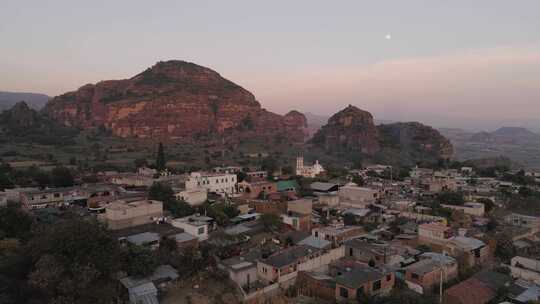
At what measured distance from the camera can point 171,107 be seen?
280ft

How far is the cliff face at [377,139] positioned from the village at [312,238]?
45808mm

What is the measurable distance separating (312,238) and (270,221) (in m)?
3.93

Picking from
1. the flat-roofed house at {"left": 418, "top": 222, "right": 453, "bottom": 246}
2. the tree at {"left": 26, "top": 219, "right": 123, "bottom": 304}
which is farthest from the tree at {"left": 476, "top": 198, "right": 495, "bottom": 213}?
the tree at {"left": 26, "top": 219, "right": 123, "bottom": 304}

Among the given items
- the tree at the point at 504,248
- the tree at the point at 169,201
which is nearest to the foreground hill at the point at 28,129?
the tree at the point at 169,201

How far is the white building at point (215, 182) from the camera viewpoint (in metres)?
30.5

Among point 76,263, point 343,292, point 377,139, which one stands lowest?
point 343,292

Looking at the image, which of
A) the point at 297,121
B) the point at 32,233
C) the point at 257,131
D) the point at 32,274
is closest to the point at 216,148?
the point at 257,131

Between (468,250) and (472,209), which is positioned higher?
(472,209)

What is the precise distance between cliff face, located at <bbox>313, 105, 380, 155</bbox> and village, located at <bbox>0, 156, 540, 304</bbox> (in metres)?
47.5

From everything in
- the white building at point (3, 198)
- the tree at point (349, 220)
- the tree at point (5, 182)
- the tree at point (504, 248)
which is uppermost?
the tree at point (5, 182)

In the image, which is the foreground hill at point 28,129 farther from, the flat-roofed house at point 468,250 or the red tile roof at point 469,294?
the red tile roof at point 469,294

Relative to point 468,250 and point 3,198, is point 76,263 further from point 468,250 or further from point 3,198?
point 468,250

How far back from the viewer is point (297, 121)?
107m

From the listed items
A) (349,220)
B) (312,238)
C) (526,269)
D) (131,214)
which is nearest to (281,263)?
(312,238)
